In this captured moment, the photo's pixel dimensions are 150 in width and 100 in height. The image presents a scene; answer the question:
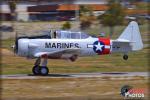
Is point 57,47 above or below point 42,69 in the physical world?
above

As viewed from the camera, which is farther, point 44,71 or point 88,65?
point 88,65

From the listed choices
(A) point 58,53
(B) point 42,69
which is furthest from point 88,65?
(B) point 42,69

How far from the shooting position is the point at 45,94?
666 inches

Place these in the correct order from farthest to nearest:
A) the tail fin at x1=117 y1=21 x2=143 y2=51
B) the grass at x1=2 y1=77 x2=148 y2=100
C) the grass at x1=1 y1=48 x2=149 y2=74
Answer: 1. the grass at x1=1 y1=48 x2=149 y2=74
2. the tail fin at x1=117 y1=21 x2=143 y2=51
3. the grass at x1=2 y1=77 x2=148 y2=100

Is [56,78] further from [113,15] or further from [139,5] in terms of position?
[139,5]

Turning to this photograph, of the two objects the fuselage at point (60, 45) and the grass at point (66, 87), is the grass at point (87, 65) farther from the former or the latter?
the grass at point (66, 87)

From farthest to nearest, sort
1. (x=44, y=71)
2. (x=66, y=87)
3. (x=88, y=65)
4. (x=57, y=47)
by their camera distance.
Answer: (x=88, y=65) < (x=57, y=47) < (x=44, y=71) < (x=66, y=87)

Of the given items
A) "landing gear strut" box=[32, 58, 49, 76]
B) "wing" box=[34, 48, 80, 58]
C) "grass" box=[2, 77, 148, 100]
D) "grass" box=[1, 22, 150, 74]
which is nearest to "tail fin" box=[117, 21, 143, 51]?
"grass" box=[1, 22, 150, 74]

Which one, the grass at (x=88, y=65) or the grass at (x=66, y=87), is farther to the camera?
the grass at (x=88, y=65)

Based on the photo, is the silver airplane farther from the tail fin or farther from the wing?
the tail fin

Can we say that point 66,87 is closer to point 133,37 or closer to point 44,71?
point 44,71

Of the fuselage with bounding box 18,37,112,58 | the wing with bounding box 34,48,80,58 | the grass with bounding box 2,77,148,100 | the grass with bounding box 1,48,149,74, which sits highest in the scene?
the fuselage with bounding box 18,37,112,58

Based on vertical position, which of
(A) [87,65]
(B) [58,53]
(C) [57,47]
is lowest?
(A) [87,65]

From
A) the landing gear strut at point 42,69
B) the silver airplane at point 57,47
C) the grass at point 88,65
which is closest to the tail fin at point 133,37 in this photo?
the silver airplane at point 57,47
